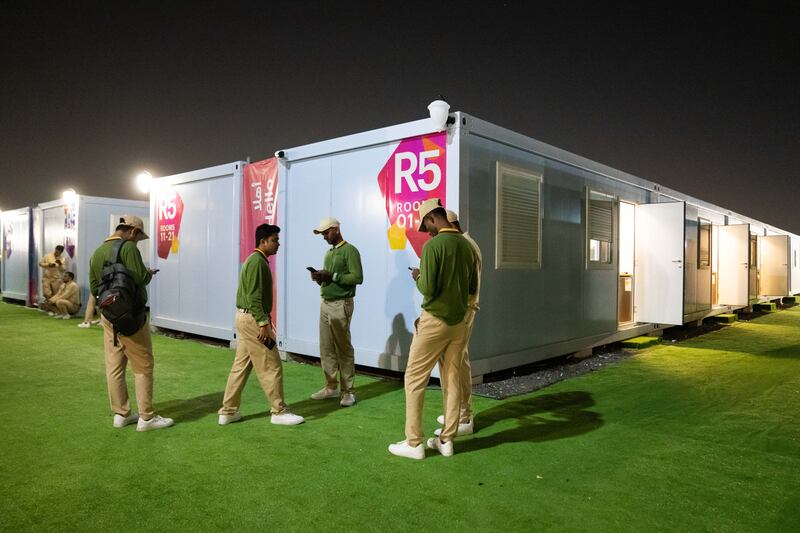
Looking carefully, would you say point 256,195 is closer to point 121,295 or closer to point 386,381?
point 386,381

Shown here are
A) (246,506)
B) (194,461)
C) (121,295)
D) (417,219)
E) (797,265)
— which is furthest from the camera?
(797,265)

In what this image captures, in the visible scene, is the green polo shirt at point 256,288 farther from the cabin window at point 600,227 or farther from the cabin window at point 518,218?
the cabin window at point 600,227

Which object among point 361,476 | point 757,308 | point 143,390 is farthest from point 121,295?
point 757,308

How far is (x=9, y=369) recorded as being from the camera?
7.18 meters

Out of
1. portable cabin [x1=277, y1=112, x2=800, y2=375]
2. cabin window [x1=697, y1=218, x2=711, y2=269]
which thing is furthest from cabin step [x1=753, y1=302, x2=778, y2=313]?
portable cabin [x1=277, y1=112, x2=800, y2=375]

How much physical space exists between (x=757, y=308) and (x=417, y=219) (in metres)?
16.7

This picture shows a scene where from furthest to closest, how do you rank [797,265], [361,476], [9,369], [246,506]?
1. [797,265]
2. [9,369]
3. [361,476]
4. [246,506]

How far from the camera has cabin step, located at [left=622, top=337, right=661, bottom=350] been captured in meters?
9.67

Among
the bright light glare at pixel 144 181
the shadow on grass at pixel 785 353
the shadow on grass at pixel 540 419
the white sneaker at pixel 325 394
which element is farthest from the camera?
the bright light glare at pixel 144 181

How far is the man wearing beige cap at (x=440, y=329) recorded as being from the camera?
3.96 m

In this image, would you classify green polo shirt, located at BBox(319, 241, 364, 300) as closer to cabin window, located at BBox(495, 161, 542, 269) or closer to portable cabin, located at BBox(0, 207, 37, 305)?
cabin window, located at BBox(495, 161, 542, 269)

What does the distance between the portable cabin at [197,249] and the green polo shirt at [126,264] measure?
4164 millimetres

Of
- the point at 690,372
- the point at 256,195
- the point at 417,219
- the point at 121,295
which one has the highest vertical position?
the point at 256,195

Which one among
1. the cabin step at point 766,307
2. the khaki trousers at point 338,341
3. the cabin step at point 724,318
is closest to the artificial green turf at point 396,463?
the khaki trousers at point 338,341
